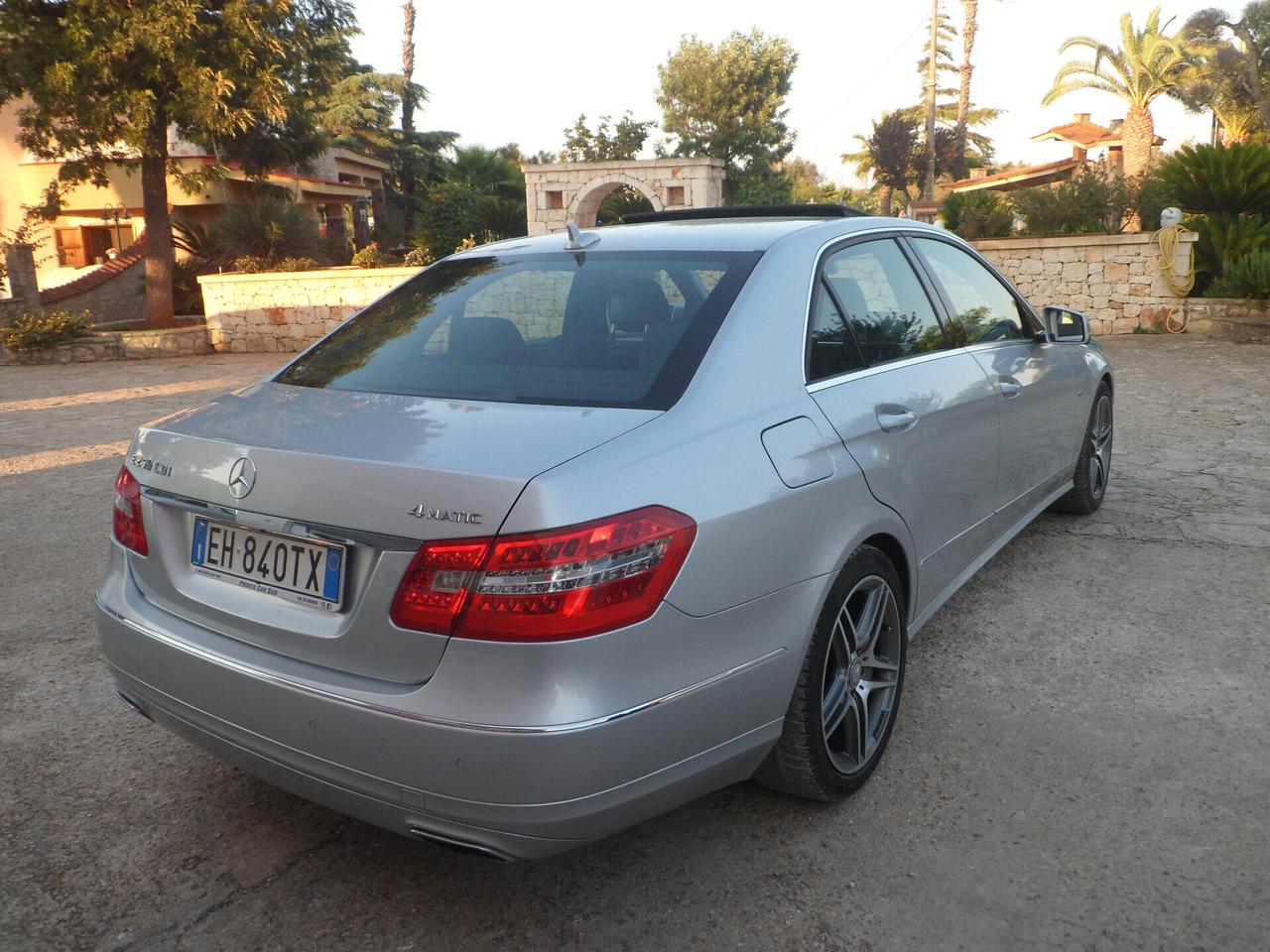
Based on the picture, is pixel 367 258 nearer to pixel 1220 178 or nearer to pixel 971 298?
pixel 1220 178

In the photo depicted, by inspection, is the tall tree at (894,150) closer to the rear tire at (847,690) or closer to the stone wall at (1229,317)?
the stone wall at (1229,317)

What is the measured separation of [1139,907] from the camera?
2.28m

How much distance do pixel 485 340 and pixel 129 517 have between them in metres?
0.99

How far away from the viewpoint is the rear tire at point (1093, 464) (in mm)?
5051

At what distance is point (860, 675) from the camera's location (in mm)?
2789

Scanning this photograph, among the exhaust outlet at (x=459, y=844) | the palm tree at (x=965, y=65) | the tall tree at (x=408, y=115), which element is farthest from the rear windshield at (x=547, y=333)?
the palm tree at (x=965, y=65)

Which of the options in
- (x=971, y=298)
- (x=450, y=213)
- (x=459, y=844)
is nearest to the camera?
(x=459, y=844)

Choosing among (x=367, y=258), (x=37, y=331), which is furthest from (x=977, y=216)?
(x=37, y=331)

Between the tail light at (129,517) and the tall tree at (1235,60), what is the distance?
40.6 m

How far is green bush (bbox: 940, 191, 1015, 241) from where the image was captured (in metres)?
16.8

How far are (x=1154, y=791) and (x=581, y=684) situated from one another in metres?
1.73

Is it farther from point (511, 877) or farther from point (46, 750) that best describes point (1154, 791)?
point (46, 750)

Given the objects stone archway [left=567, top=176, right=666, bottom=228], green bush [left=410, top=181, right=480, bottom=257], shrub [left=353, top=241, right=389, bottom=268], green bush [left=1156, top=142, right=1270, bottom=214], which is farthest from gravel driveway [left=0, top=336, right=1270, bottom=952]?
green bush [left=410, top=181, right=480, bottom=257]

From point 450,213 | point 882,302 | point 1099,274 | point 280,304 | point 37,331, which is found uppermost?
point 450,213
